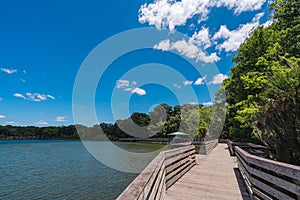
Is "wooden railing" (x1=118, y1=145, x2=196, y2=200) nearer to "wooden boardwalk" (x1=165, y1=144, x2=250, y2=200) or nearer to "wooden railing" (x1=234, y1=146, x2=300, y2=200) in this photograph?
"wooden boardwalk" (x1=165, y1=144, x2=250, y2=200)

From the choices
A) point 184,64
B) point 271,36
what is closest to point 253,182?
point 271,36

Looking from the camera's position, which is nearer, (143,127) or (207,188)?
(207,188)

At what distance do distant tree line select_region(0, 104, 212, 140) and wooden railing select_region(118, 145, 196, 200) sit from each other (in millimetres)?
31687

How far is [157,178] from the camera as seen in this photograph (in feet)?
9.99

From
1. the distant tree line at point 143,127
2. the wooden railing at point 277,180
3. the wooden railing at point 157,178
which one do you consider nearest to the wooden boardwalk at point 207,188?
the wooden railing at point 157,178

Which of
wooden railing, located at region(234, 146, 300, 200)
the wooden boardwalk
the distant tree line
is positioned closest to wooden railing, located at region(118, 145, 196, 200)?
the wooden boardwalk

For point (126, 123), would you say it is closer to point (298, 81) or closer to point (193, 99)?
point (193, 99)

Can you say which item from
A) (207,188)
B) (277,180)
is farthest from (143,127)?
(277,180)

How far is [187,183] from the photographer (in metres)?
4.92

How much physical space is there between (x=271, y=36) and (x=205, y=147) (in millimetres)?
8457

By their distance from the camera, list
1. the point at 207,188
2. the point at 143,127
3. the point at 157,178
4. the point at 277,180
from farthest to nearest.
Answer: the point at 143,127 → the point at 207,188 → the point at 157,178 → the point at 277,180

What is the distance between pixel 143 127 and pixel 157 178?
57.4 metres

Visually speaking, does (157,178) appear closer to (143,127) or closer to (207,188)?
(207,188)

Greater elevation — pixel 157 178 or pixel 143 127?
pixel 143 127
